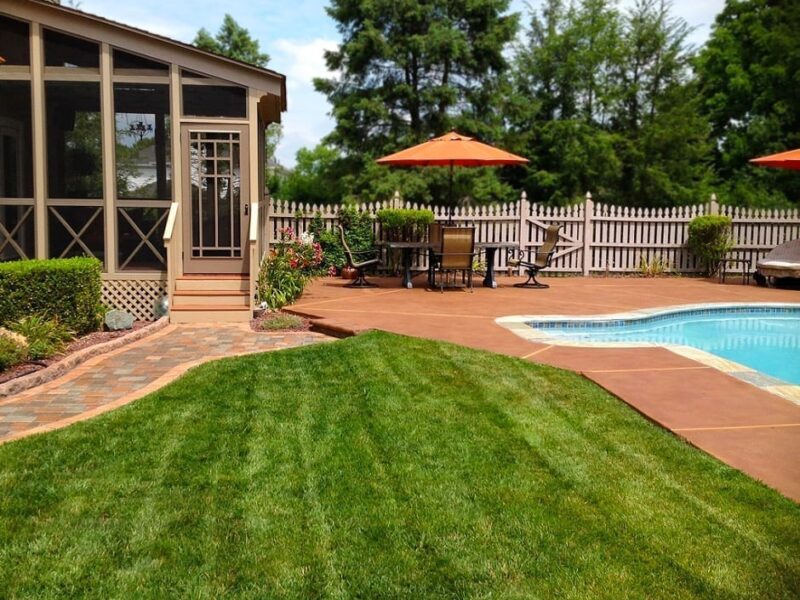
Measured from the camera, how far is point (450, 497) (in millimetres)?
3742

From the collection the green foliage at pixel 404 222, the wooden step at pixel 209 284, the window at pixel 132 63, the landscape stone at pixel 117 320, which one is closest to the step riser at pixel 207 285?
the wooden step at pixel 209 284

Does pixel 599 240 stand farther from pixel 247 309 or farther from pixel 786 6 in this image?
pixel 786 6

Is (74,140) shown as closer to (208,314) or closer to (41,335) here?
(208,314)

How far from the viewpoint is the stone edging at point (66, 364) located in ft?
19.2

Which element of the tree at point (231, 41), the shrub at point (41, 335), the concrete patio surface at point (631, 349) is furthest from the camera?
the tree at point (231, 41)

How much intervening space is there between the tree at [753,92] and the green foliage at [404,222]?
664 inches

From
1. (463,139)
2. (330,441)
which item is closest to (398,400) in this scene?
(330,441)

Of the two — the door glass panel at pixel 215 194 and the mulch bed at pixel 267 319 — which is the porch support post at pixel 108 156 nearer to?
the door glass panel at pixel 215 194

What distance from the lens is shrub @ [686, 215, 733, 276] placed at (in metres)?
16.0

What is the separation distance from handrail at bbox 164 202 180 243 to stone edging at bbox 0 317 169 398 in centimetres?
128

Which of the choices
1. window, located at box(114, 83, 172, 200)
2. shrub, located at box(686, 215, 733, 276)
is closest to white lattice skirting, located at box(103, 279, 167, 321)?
window, located at box(114, 83, 172, 200)

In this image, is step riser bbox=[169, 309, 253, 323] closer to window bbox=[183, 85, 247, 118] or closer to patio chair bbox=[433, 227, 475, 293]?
window bbox=[183, 85, 247, 118]

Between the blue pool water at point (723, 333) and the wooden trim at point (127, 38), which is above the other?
the wooden trim at point (127, 38)

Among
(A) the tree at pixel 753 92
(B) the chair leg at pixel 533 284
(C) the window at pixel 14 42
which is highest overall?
(A) the tree at pixel 753 92
